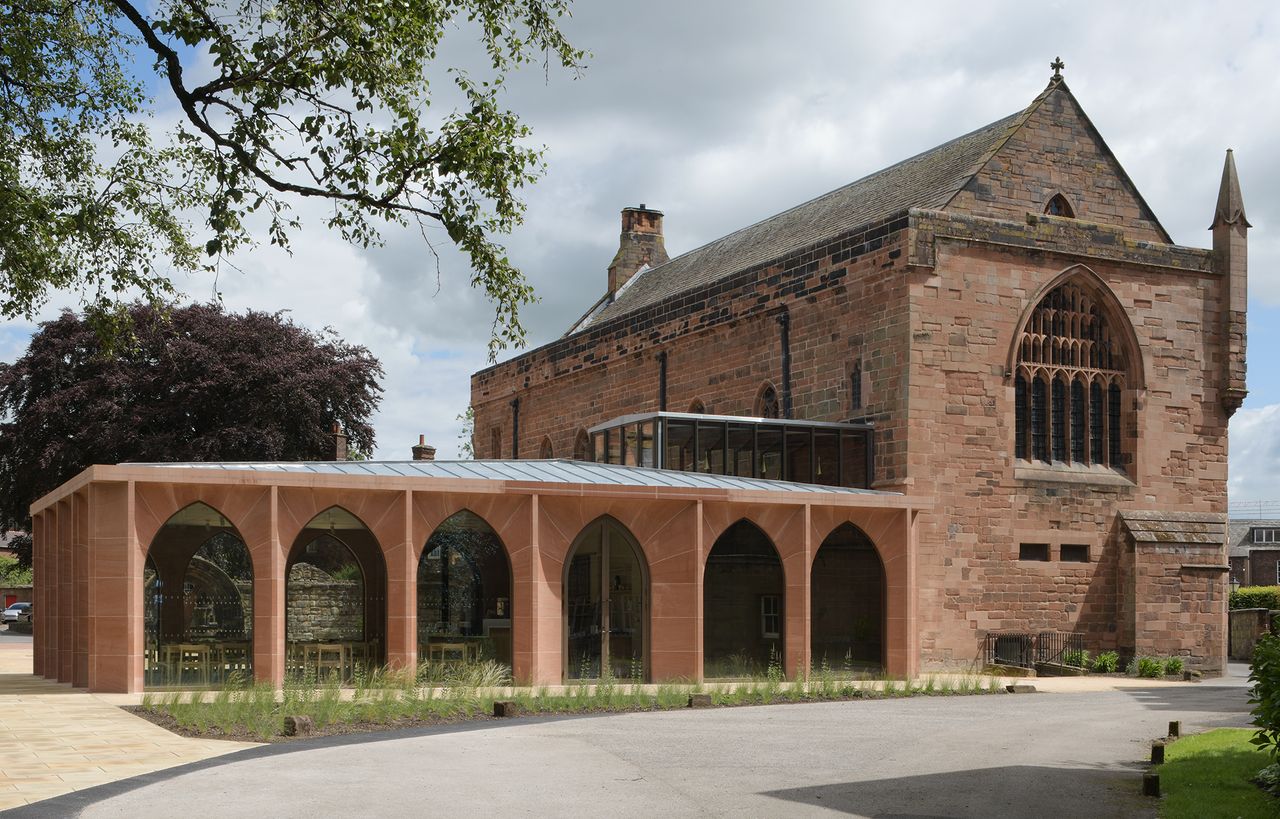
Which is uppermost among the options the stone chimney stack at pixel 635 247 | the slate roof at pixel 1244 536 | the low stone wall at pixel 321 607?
the stone chimney stack at pixel 635 247

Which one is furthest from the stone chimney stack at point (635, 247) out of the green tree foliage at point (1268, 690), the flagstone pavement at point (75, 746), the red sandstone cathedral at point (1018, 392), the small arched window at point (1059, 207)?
the green tree foliage at point (1268, 690)

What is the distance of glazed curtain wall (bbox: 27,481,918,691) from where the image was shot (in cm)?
1930

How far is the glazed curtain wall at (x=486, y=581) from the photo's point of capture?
19.3 m

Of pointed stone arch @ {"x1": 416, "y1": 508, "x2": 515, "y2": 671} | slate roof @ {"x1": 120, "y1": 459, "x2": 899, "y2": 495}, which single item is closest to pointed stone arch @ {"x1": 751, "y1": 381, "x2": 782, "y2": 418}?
slate roof @ {"x1": 120, "y1": 459, "x2": 899, "y2": 495}

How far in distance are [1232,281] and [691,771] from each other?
22.3 m

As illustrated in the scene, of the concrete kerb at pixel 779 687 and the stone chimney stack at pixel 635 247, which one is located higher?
the stone chimney stack at pixel 635 247

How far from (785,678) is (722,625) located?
4.35 ft

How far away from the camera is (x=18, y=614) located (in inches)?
2463

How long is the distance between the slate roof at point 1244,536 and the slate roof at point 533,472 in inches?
2110

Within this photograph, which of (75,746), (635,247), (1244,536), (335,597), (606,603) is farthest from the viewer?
(1244,536)

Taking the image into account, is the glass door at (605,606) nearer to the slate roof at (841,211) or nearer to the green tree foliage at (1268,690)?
the slate roof at (841,211)

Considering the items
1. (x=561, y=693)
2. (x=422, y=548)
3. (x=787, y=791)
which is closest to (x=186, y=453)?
(x=422, y=548)

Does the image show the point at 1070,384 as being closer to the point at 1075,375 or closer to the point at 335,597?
the point at 1075,375

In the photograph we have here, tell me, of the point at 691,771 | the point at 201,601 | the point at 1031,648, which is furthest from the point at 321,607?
the point at 1031,648
